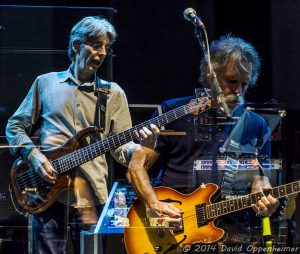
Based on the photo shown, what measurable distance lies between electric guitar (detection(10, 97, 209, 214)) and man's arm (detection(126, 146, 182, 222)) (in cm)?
15

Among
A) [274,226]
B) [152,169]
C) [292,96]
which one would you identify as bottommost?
[274,226]

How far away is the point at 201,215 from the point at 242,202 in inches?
9.2

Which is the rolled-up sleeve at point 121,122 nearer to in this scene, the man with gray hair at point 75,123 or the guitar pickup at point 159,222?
the man with gray hair at point 75,123

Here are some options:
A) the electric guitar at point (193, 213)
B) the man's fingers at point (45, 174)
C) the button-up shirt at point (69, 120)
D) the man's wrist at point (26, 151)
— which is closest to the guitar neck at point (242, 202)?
the electric guitar at point (193, 213)

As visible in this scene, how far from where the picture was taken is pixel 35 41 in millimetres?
4254

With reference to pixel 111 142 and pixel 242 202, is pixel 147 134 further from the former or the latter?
pixel 242 202

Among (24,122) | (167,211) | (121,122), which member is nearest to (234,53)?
(121,122)

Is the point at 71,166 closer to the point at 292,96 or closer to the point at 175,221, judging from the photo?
the point at 175,221

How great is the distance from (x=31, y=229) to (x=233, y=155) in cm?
118

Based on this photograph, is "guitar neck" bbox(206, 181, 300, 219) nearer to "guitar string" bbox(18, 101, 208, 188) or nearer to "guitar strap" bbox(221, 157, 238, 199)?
"guitar strap" bbox(221, 157, 238, 199)

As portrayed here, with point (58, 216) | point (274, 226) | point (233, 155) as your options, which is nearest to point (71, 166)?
point (58, 216)

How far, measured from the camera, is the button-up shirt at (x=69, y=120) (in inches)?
162

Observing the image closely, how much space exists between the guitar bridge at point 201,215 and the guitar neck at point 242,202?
20mm

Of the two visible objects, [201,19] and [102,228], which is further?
[201,19]
